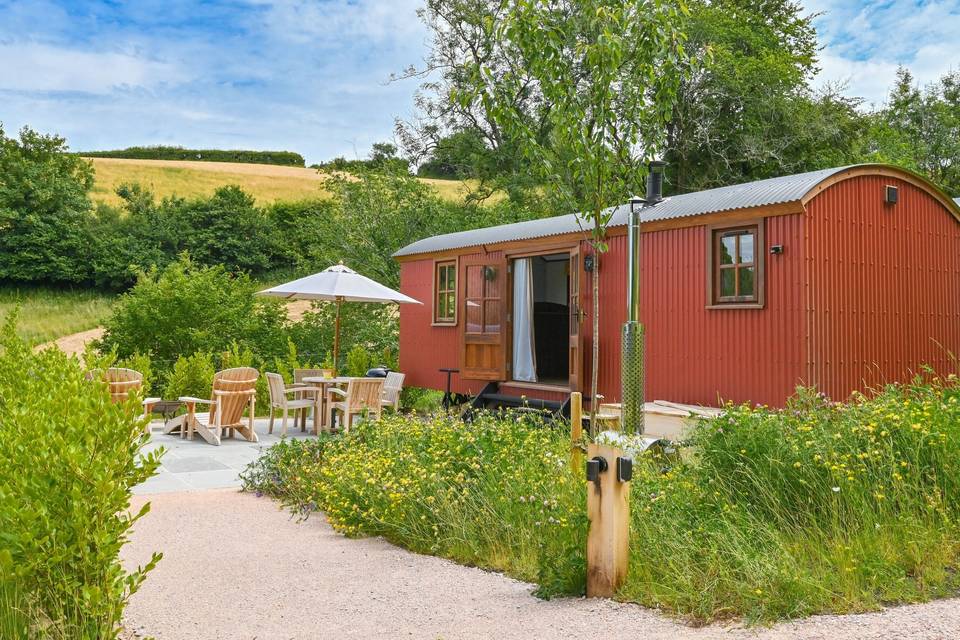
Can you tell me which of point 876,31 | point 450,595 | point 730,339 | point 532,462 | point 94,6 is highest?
point 876,31

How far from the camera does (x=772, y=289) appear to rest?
22.2 ft

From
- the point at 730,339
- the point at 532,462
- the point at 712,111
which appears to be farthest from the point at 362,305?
the point at 532,462

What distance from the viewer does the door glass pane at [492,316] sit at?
9.79 m

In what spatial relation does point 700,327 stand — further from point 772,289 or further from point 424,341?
point 424,341

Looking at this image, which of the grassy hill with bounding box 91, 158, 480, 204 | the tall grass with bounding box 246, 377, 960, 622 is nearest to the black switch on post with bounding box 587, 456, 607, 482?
the tall grass with bounding box 246, 377, 960, 622

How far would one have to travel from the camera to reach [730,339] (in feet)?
23.4

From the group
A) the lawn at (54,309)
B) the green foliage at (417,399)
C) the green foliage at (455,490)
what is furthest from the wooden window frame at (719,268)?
the lawn at (54,309)

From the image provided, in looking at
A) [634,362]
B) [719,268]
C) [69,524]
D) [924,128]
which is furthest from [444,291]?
[924,128]

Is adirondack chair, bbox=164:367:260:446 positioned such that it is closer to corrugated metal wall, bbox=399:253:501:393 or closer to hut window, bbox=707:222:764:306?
corrugated metal wall, bbox=399:253:501:393

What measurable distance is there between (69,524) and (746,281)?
6.04m

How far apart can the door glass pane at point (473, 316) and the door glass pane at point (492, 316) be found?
0.37ft

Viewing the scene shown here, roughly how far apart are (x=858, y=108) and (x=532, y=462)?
19.5 metres

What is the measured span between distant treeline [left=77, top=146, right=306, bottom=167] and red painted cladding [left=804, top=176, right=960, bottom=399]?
38739mm

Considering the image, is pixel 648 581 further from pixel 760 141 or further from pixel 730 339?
pixel 760 141
